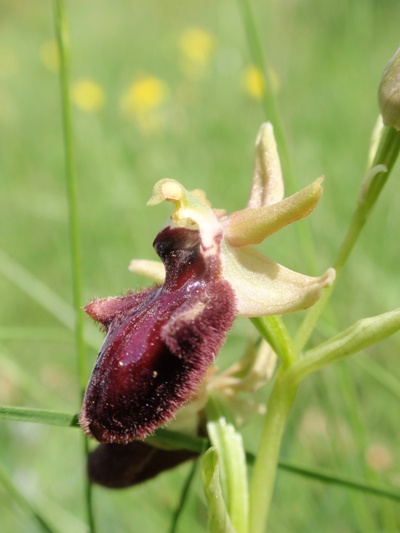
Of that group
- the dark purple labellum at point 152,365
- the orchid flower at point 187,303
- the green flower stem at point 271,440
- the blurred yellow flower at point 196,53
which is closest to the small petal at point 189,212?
the orchid flower at point 187,303

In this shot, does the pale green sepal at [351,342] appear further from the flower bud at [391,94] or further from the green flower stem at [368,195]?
the flower bud at [391,94]

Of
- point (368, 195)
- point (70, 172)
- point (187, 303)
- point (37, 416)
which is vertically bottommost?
point (37, 416)

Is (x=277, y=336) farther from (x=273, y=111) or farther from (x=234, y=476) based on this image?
(x=273, y=111)

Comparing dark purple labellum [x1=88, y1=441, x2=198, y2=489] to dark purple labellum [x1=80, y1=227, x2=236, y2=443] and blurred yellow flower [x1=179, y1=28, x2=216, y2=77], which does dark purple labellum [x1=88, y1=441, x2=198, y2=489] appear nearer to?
dark purple labellum [x1=80, y1=227, x2=236, y2=443]

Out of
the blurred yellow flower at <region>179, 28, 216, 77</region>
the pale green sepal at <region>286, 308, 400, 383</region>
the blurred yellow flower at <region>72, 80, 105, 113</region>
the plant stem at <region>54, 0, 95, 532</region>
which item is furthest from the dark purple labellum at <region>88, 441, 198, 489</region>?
the blurred yellow flower at <region>179, 28, 216, 77</region>

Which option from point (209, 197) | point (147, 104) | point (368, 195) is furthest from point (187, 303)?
point (147, 104)
